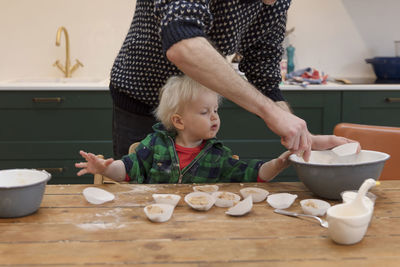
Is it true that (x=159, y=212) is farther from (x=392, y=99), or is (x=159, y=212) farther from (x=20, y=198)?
(x=392, y=99)

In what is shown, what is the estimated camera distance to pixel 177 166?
4.94 feet

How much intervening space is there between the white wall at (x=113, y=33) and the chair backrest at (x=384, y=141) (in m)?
1.74

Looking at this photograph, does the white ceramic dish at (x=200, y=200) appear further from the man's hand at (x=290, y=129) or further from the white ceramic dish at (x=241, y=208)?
the man's hand at (x=290, y=129)

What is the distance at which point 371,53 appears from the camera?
3.33 metres

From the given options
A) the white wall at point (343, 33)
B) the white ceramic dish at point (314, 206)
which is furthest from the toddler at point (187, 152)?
the white wall at point (343, 33)

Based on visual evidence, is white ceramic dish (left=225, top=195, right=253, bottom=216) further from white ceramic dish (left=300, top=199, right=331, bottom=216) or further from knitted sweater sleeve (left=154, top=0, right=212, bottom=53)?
knitted sweater sleeve (left=154, top=0, right=212, bottom=53)

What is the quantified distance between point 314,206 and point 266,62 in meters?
0.74

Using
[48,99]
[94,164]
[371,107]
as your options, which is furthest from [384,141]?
[48,99]

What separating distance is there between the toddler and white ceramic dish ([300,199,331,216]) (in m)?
0.35

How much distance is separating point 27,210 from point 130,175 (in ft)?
Answer: 1.43

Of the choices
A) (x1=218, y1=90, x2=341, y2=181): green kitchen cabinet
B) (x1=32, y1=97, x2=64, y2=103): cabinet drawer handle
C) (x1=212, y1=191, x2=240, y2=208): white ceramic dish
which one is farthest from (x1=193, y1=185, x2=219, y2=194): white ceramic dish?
(x1=32, y1=97, x2=64, y2=103): cabinet drawer handle

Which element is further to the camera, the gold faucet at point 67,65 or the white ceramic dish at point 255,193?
the gold faucet at point 67,65

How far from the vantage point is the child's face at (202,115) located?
4.93ft

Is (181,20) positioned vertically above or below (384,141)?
above
